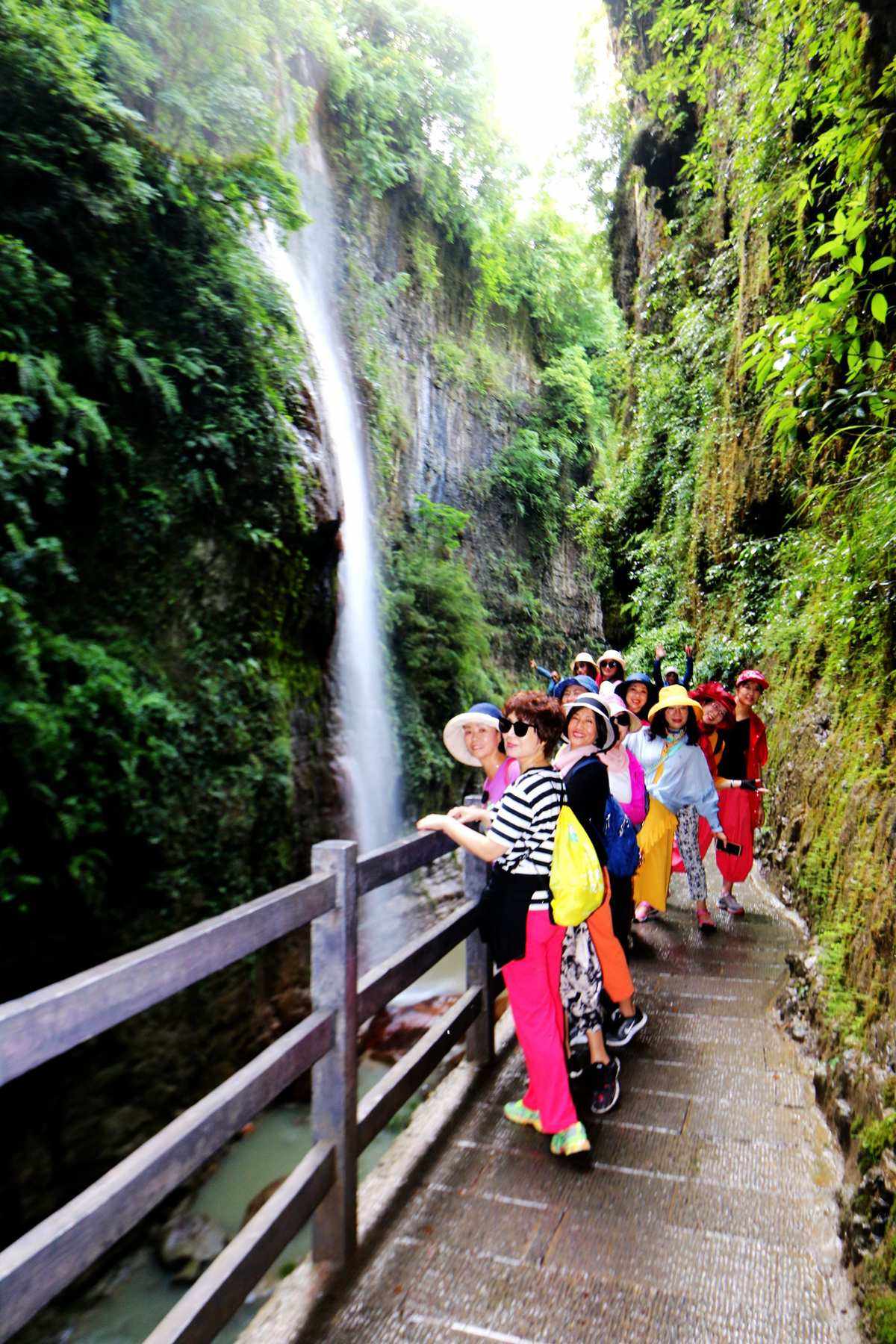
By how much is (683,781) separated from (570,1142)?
279cm

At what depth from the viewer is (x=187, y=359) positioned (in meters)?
8.18

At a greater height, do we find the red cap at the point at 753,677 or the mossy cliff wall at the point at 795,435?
the mossy cliff wall at the point at 795,435

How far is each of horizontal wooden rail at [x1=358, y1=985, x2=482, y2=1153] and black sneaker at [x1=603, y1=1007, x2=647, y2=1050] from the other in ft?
2.67

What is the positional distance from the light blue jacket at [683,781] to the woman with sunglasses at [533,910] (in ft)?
7.90

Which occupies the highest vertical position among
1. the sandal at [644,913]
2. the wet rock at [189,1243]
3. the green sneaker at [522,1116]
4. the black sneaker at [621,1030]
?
the sandal at [644,913]

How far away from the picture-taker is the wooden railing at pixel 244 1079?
1499mm

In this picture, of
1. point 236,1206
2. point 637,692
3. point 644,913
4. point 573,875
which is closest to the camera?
point 573,875

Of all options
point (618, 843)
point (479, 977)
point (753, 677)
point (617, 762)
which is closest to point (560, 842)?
point (618, 843)

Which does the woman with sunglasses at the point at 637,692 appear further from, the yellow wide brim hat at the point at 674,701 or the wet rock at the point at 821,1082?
the wet rock at the point at 821,1082

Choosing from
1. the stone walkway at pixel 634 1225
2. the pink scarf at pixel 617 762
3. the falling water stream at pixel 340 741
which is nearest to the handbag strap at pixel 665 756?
the pink scarf at pixel 617 762

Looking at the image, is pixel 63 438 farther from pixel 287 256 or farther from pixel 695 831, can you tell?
pixel 287 256

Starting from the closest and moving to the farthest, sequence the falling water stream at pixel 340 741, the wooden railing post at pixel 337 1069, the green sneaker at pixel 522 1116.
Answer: the wooden railing post at pixel 337 1069 → the green sneaker at pixel 522 1116 → the falling water stream at pixel 340 741

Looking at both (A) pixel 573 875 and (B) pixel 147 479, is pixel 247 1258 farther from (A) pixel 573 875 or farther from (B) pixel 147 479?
(B) pixel 147 479

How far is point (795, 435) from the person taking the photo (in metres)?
4.47
